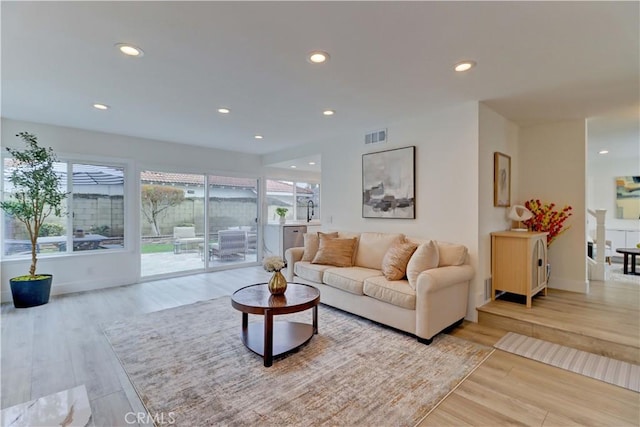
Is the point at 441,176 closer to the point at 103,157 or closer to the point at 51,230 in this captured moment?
the point at 103,157

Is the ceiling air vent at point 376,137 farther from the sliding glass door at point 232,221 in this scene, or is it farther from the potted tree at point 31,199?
the potted tree at point 31,199

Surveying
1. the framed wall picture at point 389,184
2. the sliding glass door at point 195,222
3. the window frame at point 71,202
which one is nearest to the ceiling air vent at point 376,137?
the framed wall picture at point 389,184

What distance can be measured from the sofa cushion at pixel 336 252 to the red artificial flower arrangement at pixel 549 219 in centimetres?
250

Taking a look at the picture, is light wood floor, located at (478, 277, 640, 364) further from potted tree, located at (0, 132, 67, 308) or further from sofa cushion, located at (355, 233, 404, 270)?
potted tree, located at (0, 132, 67, 308)

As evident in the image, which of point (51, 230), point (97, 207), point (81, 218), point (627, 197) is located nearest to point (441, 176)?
point (97, 207)

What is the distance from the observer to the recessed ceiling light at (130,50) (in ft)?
6.95

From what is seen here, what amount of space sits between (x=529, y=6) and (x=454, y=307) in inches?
103

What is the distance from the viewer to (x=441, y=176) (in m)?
3.57

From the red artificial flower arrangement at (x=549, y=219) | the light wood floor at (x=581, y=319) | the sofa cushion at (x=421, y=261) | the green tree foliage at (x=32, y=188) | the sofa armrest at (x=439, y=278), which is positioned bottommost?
the light wood floor at (x=581, y=319)

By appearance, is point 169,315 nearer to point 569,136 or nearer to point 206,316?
point 206,316

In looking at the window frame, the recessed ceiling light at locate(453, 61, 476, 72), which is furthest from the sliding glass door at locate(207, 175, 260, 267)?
the recessed ceiling light at locate(453, 61, 476, 72)

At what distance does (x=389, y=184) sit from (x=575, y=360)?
2624 mm

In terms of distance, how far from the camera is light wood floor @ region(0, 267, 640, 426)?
1.84 metres

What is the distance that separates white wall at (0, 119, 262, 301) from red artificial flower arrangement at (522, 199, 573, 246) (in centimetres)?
562
